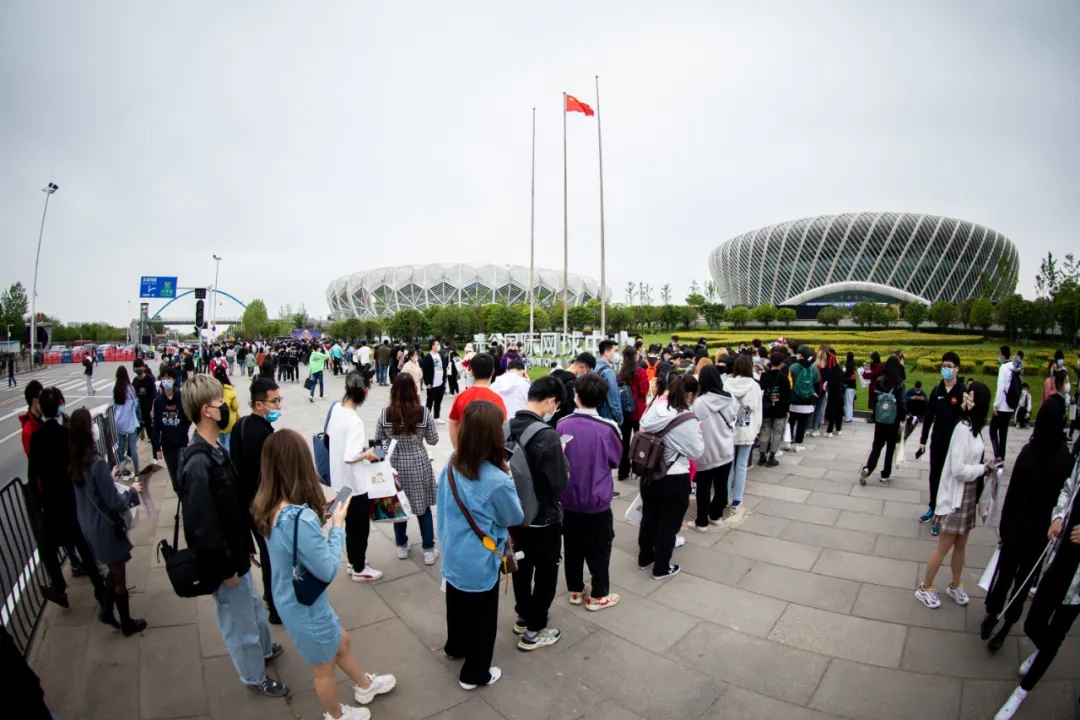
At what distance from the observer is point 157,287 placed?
94.1 ft

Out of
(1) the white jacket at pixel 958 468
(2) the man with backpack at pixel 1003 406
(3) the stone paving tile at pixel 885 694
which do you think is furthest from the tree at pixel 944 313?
(3) the stone paving tile at pixel 885 694

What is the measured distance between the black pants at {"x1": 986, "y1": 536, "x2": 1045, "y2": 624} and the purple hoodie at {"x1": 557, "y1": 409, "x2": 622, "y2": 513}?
2.47 meters

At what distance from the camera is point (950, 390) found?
499cm

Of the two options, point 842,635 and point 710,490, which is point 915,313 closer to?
point 710,490

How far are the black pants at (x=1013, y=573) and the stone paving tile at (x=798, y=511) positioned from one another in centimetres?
226

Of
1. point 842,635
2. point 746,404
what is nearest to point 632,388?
point 746,404

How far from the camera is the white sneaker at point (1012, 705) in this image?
8.78ft

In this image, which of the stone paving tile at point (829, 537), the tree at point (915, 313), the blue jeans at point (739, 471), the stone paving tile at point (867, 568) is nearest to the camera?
the stone paving tile at point (867, 568)

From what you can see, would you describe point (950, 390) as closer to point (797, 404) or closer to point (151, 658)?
point (797, 404)

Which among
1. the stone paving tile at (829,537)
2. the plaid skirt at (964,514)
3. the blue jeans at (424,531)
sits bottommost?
the stone paving tile at (829,537)

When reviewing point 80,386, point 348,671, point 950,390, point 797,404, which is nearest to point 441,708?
point 348,671

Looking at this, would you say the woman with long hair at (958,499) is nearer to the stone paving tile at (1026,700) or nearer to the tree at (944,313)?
the stone paving tile at (1026,700)

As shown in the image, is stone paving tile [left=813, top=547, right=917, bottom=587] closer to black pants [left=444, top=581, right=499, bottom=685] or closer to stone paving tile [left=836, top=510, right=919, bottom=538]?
stone paving tile [left=836, top=510, right=919, bottom=538]

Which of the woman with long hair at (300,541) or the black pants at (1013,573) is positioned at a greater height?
the woman with long hair at (300,541)
